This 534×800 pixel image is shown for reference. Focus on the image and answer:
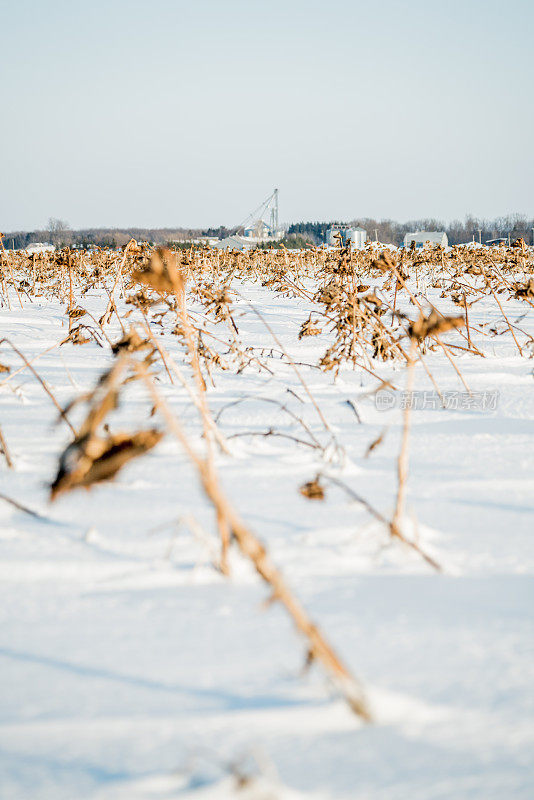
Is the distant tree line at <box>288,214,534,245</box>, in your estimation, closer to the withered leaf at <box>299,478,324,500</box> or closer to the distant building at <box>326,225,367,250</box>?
the distant building at <box>326,225,367,250</box>

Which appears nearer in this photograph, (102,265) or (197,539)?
(197,539)

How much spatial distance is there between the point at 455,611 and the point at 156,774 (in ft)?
1.54

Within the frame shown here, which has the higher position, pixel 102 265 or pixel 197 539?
pixel 102 265

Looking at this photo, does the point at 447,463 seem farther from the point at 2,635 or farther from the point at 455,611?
the point at 2,635

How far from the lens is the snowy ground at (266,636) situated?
0.56m

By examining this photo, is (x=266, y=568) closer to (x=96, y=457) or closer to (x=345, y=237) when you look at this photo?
(x=96, y=457)

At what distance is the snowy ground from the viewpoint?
0.56 metres

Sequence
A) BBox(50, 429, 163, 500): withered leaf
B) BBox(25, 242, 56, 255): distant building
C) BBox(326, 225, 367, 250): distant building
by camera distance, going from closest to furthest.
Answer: BBox(50, 429, 163, 500): withered leaf → BBox(326, 225, 367, 250): distant building → BBox(25, 242, 56, 255): distant building

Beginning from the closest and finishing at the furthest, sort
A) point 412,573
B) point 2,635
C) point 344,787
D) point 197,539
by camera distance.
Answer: point 344,787 → point 2,635 → point 412,573 → point 197,539

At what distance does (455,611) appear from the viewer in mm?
820

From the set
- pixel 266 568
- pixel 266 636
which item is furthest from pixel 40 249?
pixel 266 568

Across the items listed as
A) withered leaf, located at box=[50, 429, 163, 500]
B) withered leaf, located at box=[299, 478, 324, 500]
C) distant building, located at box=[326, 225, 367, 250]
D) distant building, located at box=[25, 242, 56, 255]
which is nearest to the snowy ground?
withered leaf, located at box=[299, 478, 324, 500]

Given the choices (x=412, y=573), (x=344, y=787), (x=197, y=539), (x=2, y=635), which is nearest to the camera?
(x=344, y=787)

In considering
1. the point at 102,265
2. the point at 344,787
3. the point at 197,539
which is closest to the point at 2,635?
the point at 197,539
